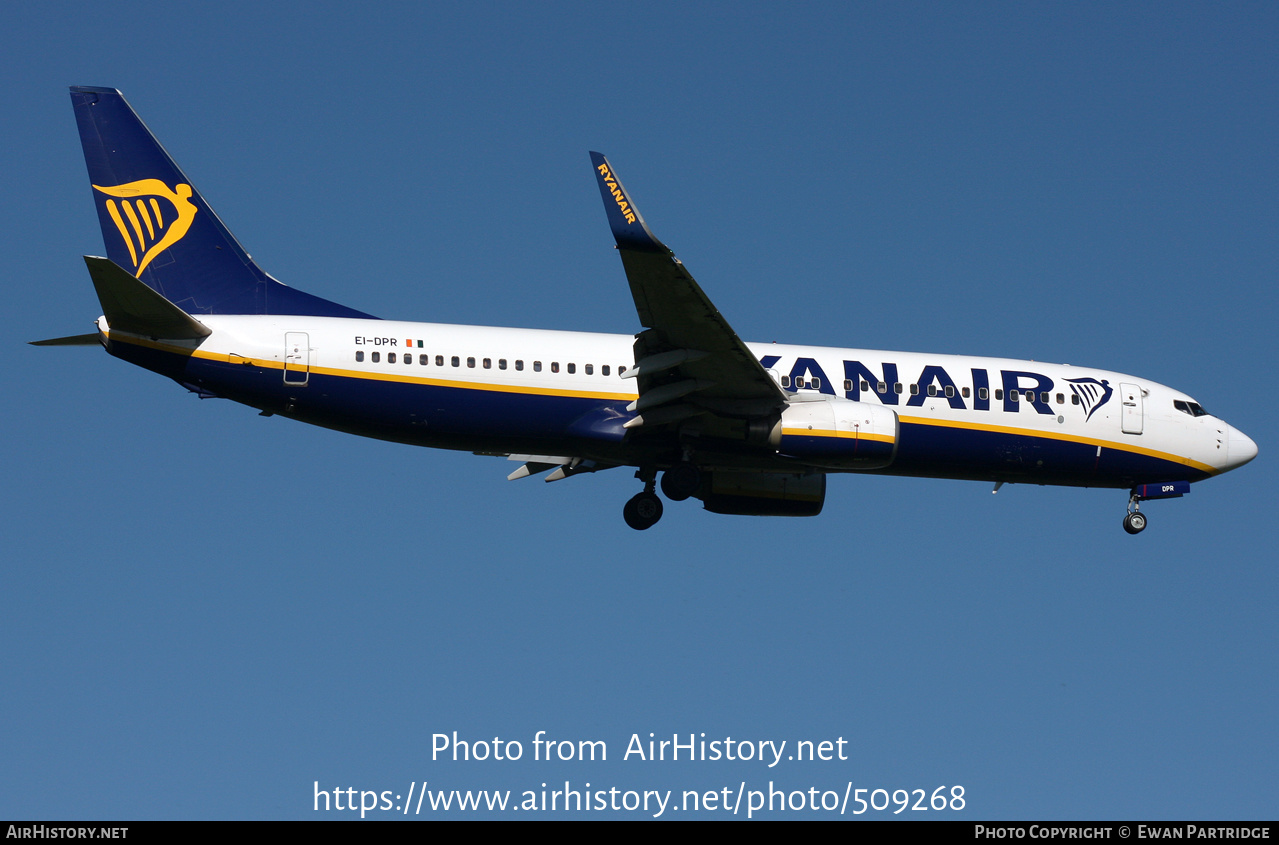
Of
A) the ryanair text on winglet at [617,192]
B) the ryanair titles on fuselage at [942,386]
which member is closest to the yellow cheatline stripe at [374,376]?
the ryanair titles on fuselage at [942,386]

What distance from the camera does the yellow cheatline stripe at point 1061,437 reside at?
98.8ft

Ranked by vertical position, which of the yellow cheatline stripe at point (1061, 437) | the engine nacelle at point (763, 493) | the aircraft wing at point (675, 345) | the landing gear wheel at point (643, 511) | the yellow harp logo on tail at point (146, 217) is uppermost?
the yellow harp logo on tail at point (146, 217)

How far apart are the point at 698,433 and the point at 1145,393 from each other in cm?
1176

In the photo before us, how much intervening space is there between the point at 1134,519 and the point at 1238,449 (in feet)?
10.8

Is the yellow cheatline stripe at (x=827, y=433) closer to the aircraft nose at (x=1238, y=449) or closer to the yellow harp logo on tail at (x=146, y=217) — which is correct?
the aircraft nose at (x=1238, y=449)

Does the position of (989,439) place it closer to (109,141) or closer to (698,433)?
(698,433)

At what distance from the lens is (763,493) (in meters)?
31.5

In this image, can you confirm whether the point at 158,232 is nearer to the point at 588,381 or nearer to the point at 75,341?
the point at 75,341

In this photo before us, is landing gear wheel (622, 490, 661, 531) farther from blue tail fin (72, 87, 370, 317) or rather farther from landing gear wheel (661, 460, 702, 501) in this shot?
blue tail fin (72, 87, 370, 317)

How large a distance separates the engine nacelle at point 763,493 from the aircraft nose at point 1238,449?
10.2 metres

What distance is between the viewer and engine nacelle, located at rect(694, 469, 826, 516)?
3128cm

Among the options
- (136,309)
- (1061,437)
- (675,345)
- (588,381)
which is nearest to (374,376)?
(588,381)

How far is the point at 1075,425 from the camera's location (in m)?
31.3
